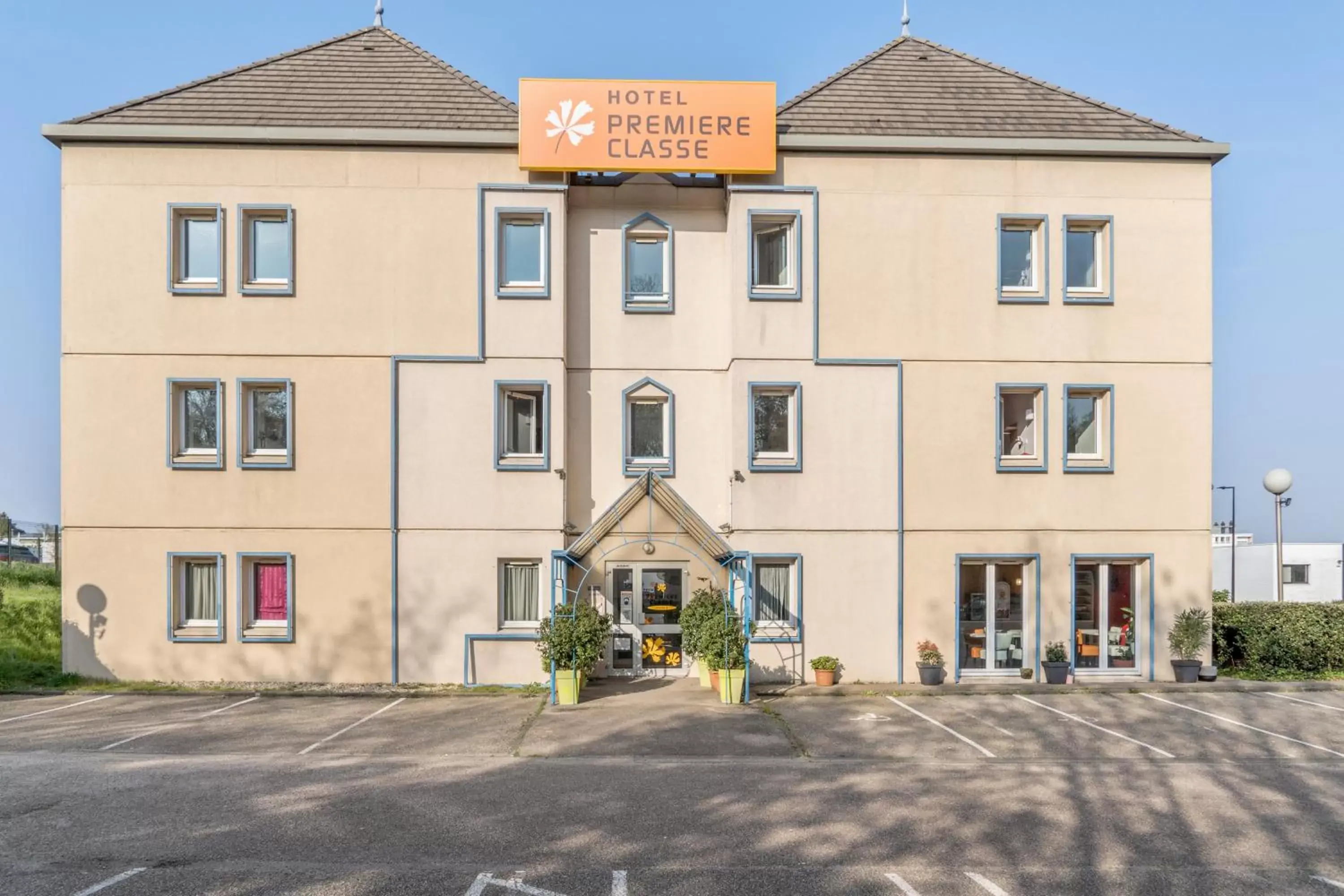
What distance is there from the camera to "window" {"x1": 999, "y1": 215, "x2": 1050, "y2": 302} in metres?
16.8

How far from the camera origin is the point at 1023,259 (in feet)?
56.1

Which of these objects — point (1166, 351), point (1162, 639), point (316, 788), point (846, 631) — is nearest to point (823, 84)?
point (1166, 351)

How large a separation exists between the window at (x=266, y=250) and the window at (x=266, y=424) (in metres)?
1.74

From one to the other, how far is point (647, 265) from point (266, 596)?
9539mm

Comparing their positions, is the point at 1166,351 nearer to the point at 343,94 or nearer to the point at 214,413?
the point at 343,94

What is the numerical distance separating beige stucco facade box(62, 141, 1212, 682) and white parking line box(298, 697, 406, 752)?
140cm

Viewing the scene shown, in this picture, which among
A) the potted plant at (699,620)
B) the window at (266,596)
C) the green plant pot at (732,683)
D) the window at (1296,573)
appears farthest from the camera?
the window at (1296,573)

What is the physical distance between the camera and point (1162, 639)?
Result: 54.5 feet

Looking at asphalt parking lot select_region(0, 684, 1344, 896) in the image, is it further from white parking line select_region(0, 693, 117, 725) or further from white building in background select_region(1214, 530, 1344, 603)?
white building in background select_region(1214, 530, 1344, 603)

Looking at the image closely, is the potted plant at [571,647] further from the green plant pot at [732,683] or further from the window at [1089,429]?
the window at [1089,429]

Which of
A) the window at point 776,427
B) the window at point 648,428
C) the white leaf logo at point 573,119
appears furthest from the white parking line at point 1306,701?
the white leaf logo at point 573,119

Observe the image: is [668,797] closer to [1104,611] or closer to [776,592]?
[776,592]

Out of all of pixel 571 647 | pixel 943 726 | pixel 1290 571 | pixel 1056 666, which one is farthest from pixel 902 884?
pixel 1290 571

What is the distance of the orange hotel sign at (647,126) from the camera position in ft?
53.0
